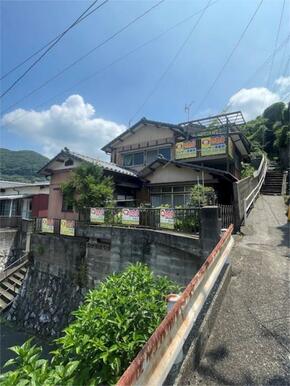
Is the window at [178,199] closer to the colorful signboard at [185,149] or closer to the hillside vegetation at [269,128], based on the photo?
the colorful signboard at [185,149]

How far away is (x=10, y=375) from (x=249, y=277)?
175 inches

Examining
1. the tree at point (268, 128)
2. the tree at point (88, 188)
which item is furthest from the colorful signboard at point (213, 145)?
the tree at point (268, 128)

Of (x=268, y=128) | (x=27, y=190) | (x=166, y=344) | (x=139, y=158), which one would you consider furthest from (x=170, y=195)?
(x=268, y=128)

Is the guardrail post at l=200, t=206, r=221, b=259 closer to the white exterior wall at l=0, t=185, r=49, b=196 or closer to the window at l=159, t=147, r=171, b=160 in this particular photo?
the window at l=159, t=147, r=171, b=160

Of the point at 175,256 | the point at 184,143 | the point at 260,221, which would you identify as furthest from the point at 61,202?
the point at 260,221

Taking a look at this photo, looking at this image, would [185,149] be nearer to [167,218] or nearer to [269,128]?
[167,218]

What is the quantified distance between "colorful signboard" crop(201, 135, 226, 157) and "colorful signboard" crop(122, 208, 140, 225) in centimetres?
697

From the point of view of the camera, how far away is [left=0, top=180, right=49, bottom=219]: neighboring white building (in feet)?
67.7

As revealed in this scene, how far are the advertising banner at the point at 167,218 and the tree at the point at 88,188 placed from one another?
14.8 feet

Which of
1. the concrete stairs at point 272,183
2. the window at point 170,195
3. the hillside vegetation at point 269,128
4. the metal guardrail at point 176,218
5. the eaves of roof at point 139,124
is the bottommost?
the metal guardrail at point 176,218

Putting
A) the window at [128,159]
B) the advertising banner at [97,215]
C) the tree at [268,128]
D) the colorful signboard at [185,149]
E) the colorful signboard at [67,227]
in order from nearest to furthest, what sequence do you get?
1. the advertising banner at [97,215]
2. the colorful signboard at [67,227]
3. the colorful signboard at [185,149]
4. the window at [128,159]
5. the tree at [268,128]

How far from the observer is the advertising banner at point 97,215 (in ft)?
36.5

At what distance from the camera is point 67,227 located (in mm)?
11906

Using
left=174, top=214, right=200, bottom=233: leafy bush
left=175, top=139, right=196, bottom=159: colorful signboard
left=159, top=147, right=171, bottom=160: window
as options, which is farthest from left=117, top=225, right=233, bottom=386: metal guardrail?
left=159, top=147, right=171, bottom=160: window
